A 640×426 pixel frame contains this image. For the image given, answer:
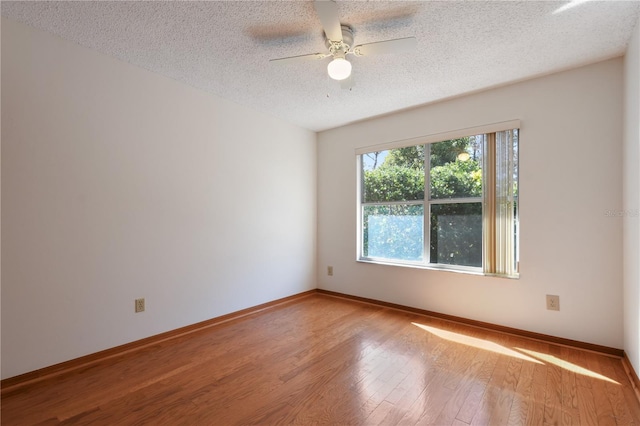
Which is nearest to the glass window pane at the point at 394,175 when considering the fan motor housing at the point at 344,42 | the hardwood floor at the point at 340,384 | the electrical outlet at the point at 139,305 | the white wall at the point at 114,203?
the white wall at the point at 114,203

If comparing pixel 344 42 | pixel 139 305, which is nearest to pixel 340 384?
pixel 139 305

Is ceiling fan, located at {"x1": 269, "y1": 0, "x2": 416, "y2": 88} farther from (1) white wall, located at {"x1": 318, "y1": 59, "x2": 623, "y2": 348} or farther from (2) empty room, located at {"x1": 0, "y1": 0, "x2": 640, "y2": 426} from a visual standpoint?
(1) white wall, located at {"x1": 318, "y1": 59, "x2": 623, "y2": 348}

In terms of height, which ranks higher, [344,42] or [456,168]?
[344,42]

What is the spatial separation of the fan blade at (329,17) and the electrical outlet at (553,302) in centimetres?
289

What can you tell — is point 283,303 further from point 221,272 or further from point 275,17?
point 275,17

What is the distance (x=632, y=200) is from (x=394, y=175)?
2.20 meters

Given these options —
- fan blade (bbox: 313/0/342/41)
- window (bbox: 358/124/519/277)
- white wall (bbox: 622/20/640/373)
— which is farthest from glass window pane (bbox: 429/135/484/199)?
fan blade (bbox: 313/0/342/41)

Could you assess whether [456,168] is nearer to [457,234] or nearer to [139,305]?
[457,234]

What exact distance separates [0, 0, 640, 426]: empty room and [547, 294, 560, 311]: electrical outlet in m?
0.01

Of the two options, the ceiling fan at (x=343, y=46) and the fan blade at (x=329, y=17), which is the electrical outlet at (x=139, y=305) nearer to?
the ceiling fan at (x=343, y=46)

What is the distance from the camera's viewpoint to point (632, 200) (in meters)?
2.16

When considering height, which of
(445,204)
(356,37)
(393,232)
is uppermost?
(356,37)

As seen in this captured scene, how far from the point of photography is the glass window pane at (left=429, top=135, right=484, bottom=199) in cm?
322

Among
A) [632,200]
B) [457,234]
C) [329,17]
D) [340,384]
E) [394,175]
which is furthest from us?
[394,175]
